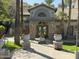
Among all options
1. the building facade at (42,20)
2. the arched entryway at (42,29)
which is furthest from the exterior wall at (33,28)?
the arched entryway at (42,29)

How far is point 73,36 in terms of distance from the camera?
47.1m

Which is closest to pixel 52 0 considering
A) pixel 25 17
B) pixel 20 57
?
pixel 25 17

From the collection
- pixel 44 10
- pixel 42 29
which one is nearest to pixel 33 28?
pixel 42 29

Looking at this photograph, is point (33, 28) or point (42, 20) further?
point (33, 28)

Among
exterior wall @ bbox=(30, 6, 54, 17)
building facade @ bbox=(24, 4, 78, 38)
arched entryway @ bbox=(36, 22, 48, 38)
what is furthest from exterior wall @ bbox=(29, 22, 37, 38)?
exterior wall @ bbox=(30, 6, 54, 17)

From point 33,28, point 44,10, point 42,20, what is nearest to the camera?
point 44,10

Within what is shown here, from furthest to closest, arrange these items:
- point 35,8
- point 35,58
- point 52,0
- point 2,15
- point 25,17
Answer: point 52,0, point 25,17, point 35,8, point 2,15, point 35,58

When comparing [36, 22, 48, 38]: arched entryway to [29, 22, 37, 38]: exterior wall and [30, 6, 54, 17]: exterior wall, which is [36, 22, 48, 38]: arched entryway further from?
[30, 6, 54, 17]: exterior wall

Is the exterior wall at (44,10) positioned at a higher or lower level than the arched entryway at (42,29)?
higher

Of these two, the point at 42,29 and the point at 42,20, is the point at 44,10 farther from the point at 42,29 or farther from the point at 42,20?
the point at 42,29

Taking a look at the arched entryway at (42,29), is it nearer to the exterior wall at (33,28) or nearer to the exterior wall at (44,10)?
the exterior wall at (33,28)

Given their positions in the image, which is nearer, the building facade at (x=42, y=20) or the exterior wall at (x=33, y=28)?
the building facade at (x=42, y=20)

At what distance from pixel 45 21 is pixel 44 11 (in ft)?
5.40

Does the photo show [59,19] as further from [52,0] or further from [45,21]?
[52,0]
